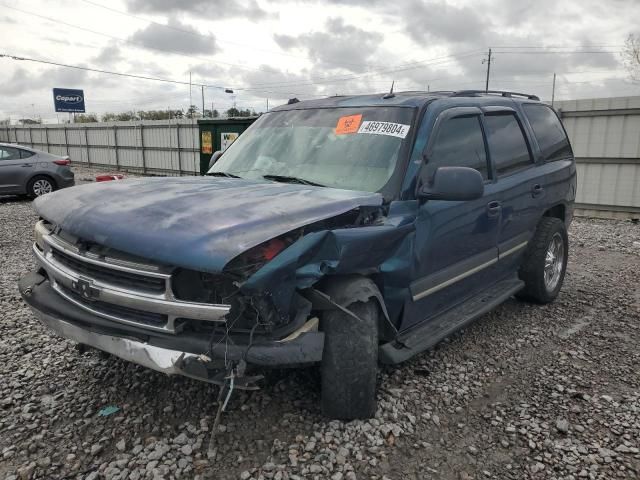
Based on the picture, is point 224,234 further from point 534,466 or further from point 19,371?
point 19,371

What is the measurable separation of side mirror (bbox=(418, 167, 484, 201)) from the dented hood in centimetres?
38

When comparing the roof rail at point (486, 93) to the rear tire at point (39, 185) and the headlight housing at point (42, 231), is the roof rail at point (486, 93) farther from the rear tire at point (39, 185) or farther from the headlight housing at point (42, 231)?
the rear tire at point (39, 185)

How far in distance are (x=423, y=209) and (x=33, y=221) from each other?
29.5 ft

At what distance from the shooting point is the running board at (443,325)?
2.93 m

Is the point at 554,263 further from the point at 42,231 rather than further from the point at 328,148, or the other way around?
the point at 42,231

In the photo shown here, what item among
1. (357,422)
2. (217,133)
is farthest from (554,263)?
(217,133)

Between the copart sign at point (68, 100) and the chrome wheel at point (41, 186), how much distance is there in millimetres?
27612

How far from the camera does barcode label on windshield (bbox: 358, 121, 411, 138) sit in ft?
10.9

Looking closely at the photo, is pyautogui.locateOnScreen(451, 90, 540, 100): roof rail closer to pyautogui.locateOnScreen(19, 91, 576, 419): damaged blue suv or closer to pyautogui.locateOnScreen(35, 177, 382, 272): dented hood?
pyautogui.locateOnScreen(19, 91, 576, 419): damaged blue suv

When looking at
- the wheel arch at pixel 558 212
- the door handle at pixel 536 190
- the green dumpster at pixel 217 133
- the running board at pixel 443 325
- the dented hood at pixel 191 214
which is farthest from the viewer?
the green dumpster at pixel 217 133

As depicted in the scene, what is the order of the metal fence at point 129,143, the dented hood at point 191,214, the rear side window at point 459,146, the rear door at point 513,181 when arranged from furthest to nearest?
the metal fence at point 129,143, the rear door at point 513,181, the rear side window at point 459,146, the dented hood at point 191,214

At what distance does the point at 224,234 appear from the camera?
7.31ft

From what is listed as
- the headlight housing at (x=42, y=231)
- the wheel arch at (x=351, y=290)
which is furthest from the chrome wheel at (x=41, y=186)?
the wheel arch at (x=351, y=290)

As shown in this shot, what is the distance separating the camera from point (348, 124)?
11.8 ft
